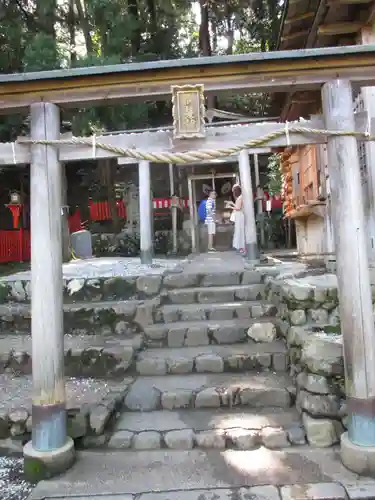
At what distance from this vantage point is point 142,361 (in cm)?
525

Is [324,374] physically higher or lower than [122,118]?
lower

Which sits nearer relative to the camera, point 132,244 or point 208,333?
point 208,333

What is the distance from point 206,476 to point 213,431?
57 cm

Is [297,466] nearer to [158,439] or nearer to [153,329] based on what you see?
[158,439]

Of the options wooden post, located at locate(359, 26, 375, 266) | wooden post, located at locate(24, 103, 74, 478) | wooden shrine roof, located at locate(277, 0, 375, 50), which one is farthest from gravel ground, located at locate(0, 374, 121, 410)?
wooden shrine roof, located at locate(277, 0, 375, 50)

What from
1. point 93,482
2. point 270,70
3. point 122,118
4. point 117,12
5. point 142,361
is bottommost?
point 93,482

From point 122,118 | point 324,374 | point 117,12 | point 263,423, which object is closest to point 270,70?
point 324,374

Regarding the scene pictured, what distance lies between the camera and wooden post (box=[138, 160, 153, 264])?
10.2 meters

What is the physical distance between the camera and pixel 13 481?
11.8 ft

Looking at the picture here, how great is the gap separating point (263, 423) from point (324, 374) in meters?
0.81

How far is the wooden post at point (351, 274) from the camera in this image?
345 centimetres

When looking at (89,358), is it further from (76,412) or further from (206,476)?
(206,476)

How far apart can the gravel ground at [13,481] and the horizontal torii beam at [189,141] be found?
2965mm

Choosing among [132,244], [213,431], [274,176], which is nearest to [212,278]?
[213,431]
